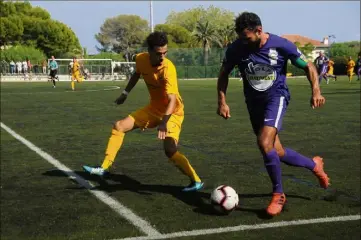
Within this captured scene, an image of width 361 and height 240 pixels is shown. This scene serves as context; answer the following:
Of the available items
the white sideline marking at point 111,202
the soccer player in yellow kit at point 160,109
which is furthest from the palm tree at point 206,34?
the soccer player in yellow kit at point 160,109

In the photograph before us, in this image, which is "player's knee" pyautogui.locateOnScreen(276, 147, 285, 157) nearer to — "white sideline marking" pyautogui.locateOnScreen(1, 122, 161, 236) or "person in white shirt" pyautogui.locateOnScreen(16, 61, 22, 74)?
"white sideline marking" pyautogui.locateOnScreen(1, 122, 161, 236)

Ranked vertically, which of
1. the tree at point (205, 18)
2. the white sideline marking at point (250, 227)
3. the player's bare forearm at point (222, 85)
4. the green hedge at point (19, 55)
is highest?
the tree at point (205, 18)

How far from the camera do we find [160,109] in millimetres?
6777

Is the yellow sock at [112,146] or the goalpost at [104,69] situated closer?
the yellow sock at [112,146]

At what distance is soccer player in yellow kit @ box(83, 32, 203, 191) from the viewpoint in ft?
20.1

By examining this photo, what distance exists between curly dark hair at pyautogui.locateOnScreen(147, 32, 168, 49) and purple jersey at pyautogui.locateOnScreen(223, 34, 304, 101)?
79 cm

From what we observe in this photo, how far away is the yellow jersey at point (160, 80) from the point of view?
20.7 ft

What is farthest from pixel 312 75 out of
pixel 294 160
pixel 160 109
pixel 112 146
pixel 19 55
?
pixel 19 55

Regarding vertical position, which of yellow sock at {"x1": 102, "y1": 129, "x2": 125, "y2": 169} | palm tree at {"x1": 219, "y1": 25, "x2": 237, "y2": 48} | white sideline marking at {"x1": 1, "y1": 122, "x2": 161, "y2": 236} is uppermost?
palm tree at {"x1": 219, "y1": 25, "x2": 237, "y2": 48}

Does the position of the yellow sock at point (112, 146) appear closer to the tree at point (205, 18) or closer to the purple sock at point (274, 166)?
the purple sock at point (274, 166)

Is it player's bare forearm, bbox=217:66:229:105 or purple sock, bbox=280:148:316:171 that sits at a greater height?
player's bare forearm, bbox=217:66:229:105

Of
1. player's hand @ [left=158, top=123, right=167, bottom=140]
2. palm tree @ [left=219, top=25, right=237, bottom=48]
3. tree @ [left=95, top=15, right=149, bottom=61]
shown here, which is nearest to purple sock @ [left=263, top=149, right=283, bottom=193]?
player's hand @ [left=158, top=123, right=167, bottom=140]

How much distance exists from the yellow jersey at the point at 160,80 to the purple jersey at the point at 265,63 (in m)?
0.85

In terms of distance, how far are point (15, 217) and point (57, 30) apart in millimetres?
75583
